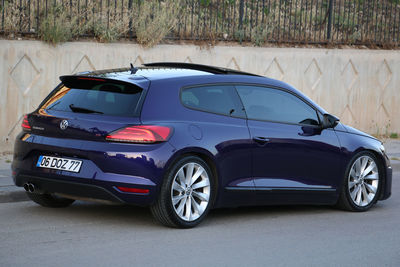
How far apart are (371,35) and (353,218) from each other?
10.3 m

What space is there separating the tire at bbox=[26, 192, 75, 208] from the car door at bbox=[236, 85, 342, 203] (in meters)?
Result: 2.14

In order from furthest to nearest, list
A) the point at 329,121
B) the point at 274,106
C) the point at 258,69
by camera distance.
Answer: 1. the point at 258,69
2. the point at 329,121
3. the point at 274,106

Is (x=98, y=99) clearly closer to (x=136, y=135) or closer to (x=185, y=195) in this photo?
(x=136, y=135)

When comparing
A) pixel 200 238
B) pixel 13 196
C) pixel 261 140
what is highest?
pixel 261 140

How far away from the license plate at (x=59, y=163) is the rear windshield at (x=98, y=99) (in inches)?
20.6

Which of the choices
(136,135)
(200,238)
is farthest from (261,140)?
(136,135)

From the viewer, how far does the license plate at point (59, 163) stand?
731 cm

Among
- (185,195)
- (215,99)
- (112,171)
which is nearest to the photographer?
(112,171)

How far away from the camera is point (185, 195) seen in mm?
7555

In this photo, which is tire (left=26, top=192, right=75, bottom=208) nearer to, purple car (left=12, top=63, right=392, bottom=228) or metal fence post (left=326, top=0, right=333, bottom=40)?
purple car (left=12, top=63, right=392, bottom=228)

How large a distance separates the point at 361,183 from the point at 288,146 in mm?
1391

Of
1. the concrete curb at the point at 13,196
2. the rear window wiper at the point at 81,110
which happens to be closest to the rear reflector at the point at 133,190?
the rear window wiper at the point at 81,110

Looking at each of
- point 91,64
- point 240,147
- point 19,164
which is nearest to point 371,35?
point 91,64

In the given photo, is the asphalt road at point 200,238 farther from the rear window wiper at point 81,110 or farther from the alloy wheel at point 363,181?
the rear window wiper at point 81,110
